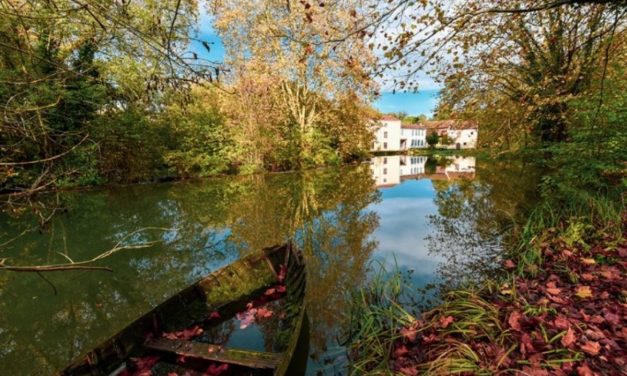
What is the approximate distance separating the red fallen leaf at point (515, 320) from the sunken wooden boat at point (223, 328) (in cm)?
218

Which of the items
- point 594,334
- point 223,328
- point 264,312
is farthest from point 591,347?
point 223,328

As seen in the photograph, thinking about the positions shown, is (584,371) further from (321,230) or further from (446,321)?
(321,230)

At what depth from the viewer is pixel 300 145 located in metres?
26.4

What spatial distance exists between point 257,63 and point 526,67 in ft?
51.8

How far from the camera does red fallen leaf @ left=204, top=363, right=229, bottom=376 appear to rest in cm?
337

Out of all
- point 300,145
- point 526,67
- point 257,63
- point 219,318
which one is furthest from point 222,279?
point 300,145

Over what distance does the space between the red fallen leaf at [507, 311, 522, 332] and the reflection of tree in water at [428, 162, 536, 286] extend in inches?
89.6

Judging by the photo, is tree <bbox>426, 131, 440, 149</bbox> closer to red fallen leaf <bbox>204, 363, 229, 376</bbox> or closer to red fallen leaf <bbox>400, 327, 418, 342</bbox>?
red fallen leaf <bbox>400, 327, 418, 342</bbox>

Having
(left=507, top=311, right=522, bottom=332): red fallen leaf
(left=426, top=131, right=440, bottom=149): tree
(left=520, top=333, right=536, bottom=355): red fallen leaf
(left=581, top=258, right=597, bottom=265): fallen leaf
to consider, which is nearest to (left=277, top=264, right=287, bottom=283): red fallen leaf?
(left=507, top=311, right=522, bottom=332): red fallen leaf

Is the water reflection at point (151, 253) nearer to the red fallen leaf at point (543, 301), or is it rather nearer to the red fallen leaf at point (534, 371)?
the red fallen leaf at point (534, 371)

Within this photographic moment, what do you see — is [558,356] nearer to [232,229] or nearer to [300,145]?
[232,229]

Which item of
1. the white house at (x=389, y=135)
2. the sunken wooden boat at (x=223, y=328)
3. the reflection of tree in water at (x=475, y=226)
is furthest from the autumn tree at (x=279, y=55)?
the white house at (x=389, y=135)

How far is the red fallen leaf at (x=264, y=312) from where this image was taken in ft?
16.1

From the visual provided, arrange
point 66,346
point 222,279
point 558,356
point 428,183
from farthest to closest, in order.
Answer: point 428,183 < point 222,279 < point 66,346 < point 558,356
